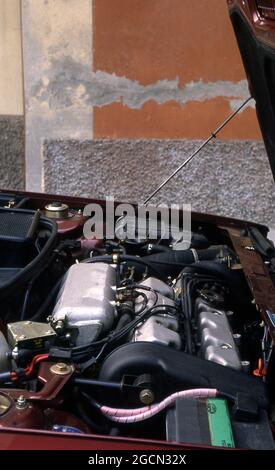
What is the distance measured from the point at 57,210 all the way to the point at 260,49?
1234 mm

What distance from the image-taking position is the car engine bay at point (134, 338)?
1611 mm

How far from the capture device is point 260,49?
199 centimetres

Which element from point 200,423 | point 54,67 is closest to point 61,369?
point 200,423

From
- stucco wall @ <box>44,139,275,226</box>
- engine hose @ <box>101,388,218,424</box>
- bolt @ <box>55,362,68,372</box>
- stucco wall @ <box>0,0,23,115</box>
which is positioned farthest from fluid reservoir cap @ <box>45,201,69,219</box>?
stucco wall @ <box>0,0,23,115</box>

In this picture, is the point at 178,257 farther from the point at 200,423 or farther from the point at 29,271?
the point at 200,423

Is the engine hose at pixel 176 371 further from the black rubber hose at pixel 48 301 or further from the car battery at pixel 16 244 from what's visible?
the car battery at pixel 16 244

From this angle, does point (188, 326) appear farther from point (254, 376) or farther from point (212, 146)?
point (212, 146)

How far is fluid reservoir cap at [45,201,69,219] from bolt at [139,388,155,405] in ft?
4.20

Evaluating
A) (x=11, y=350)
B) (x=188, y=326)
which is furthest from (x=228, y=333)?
(x=11, y=350)

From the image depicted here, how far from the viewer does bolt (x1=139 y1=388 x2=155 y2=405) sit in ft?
5.51

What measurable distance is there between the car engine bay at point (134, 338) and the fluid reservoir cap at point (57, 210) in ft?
0.41

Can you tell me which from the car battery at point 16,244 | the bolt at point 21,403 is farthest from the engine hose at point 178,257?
the bolt at point 21,403

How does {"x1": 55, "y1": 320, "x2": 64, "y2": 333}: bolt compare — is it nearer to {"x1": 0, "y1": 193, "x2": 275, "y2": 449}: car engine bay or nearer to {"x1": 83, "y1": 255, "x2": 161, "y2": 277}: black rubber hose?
{"x1": 0, "y1": 193, "x2": 275, "y2": 449}: car engine bay

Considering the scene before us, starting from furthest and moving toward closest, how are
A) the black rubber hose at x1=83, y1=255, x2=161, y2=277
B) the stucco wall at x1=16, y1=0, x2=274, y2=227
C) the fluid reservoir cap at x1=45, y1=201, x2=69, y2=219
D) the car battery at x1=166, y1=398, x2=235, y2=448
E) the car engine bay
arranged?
the stucco wall at x1=16, y1=0, x2=274, y2=227 → the fluid reservoir cap at x1=45, y1=201, x2=69, y2=219 → the black rubber hose at x1=83, y1=255, x2=161, y2=277 → the car engine bay → the car battery at x1=166, y1=398, x2=235, y2=448
